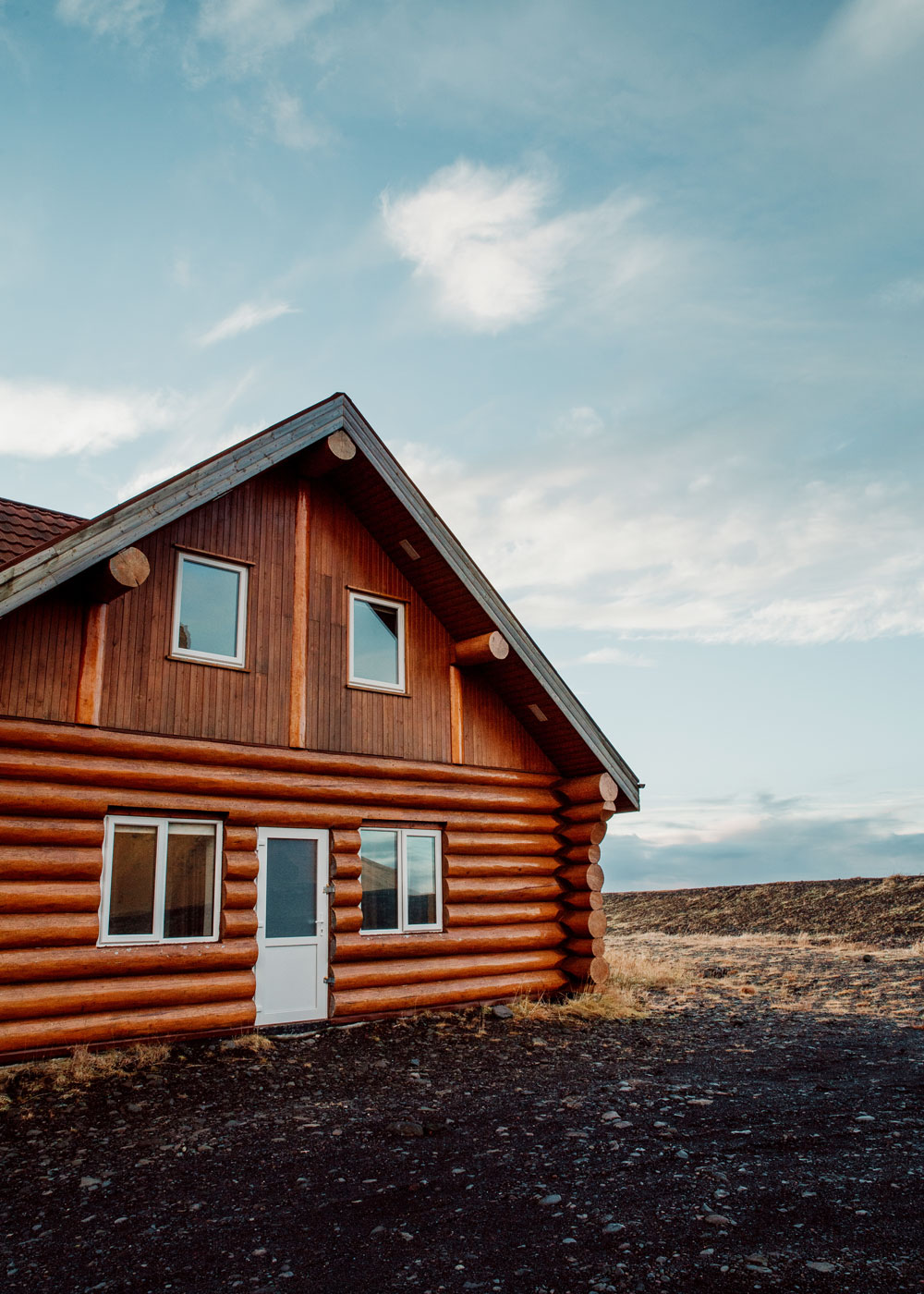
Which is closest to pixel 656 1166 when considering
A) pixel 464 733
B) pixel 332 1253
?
pixel 332 1253

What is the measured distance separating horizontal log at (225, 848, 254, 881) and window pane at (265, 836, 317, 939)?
0.37 meters

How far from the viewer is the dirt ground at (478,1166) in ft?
17.1

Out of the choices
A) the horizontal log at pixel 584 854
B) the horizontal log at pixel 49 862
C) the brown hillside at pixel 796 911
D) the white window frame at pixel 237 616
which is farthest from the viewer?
the brown hillside at pixel 796 911

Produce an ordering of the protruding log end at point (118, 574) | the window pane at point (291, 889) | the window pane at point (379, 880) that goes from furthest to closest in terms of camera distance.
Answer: the window pane at point (379, 880) → the window pane at point (291, 889) → the protruding log end at point (118, 574)

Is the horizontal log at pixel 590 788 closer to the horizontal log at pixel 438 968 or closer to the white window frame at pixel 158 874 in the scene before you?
the horizontal log at pixel 438 968

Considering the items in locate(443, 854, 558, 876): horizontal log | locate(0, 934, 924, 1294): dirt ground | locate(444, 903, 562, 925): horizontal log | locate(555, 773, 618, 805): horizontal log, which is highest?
locate(555, 773, 618, 805): horizontal log

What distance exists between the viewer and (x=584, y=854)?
591 inches

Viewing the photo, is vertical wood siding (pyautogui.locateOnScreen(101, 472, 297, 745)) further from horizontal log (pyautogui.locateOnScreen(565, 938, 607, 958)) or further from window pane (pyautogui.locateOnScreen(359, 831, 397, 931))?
horizontal log (pyautogui.locateOnScreen(565, 938, 607, 958))

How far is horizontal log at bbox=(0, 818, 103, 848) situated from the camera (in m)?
10.1

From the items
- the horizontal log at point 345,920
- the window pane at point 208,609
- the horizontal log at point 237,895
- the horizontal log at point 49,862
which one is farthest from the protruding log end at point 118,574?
the horizontal log at point 345,920

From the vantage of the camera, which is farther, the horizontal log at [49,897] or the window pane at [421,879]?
the window pane at [421,879]

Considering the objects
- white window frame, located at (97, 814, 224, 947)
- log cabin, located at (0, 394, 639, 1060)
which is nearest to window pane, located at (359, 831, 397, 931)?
log cabin, located at (0, 394, 639, 1060)

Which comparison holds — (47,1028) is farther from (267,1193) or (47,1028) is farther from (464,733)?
(464,733)

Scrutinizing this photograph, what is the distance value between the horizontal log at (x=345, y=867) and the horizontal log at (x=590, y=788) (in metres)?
4.07
